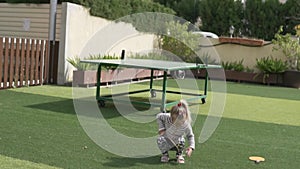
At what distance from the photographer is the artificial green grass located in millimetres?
4695

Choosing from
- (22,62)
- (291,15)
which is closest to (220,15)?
(291,15)

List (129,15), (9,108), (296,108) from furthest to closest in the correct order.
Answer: (129,15)
(296,108)
(9,108)

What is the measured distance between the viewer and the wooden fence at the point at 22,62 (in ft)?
33.5

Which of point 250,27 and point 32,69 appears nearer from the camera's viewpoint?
point 32,69

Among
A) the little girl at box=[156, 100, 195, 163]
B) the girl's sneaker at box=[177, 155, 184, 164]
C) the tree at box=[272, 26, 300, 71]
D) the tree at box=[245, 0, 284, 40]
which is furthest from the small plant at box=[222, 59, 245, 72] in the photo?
the girl's sneaker at box=[177, 155, 184, 164]

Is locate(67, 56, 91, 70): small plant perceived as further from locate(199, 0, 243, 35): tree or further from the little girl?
locate(199, 0, 243, 35): tree

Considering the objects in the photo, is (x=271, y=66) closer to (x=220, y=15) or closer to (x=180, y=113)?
(x=220, y=15)

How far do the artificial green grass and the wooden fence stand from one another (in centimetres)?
74

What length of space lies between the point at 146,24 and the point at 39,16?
543 centimetres

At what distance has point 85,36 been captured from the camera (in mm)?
13117

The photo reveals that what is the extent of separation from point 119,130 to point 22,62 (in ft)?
17.5

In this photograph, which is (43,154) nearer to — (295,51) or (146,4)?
(146,4)

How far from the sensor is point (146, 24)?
1705 centimetres

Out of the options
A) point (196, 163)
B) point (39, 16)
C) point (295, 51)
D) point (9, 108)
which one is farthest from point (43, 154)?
point (295, 51)
